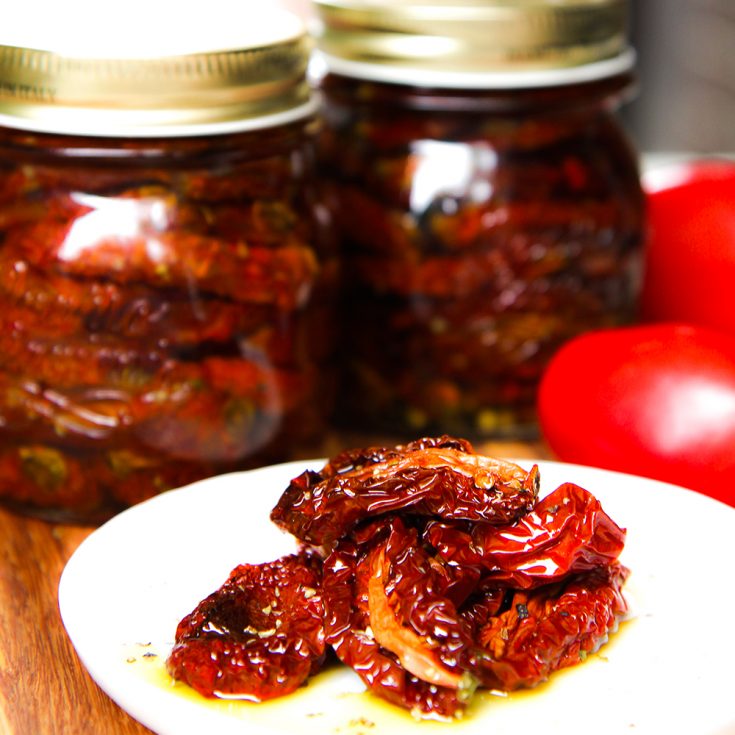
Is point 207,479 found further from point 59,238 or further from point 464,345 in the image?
point 464,345

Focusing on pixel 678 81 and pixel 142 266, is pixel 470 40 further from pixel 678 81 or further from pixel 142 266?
pixel 678 81

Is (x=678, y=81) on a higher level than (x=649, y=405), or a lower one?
lower

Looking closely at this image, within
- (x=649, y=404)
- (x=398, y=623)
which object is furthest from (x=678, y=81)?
(x=398, y=623)

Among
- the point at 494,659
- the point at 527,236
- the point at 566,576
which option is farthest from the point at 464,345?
the point at 494,659

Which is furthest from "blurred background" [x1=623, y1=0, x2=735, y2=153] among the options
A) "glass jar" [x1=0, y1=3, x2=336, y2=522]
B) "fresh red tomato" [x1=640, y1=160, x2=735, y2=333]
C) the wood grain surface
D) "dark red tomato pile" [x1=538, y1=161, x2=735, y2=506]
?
the wood grain surface

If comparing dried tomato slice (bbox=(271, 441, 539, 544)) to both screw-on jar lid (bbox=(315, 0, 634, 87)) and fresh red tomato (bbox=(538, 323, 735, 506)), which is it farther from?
screw-on jar lid (bbox=(315, 0, 634, 87))

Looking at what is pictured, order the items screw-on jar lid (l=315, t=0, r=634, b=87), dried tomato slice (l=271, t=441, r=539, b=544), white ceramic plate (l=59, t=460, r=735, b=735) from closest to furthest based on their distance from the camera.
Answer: white ceramic plate (l=59, t=460, r=735, b=735)
dried tomato slice (l=271, t=441, r=539, b=544)
screw-on jar lid (l=315, t=0, r=634, b=87)

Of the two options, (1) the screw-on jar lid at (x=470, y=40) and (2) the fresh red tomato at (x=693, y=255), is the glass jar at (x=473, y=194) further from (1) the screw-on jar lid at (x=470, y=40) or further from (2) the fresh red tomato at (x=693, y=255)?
(2) the fresh red tomato at (x=693, y=255)
